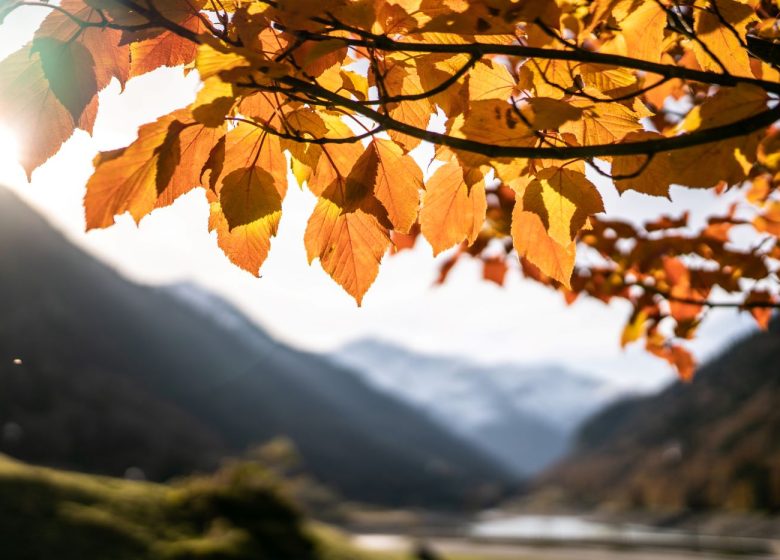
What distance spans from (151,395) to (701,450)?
129ft

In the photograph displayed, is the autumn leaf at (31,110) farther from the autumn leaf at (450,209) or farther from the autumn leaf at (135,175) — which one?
the autumn leaf at (450,209)

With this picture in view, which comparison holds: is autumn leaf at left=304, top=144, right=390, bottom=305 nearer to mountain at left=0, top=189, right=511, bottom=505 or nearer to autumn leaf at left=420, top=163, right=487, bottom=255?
autumn leaf at left=420, top=163, right=487, bottom=255

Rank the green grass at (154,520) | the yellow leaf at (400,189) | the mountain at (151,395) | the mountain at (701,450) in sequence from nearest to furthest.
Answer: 1. the yellow leaf at (400,189)
2. the green grass at (154,520)
3. the mountain at (701,450)
4. the mountain at (151,395)

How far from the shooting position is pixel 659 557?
18.2 meters

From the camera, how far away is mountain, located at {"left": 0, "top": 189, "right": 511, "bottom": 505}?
113 feet

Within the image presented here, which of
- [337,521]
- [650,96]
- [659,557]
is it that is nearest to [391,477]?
[337,521]

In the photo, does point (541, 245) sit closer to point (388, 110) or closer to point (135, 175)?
point (388, 110)

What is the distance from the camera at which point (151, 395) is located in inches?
1759

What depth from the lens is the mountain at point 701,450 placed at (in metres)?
28.2

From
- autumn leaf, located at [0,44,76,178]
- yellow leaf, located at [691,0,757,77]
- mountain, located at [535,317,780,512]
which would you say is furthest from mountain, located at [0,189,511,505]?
yellow leaf, located at [691,0,757,77]

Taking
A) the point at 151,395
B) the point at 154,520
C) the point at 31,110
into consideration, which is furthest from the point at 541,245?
the point at 151,395

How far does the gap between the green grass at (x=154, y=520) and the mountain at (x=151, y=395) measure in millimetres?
18779

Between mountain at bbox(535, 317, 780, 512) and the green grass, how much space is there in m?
23.3

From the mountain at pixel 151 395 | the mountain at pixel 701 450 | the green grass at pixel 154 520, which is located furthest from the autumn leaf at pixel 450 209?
the mountain at pixel 701 450
